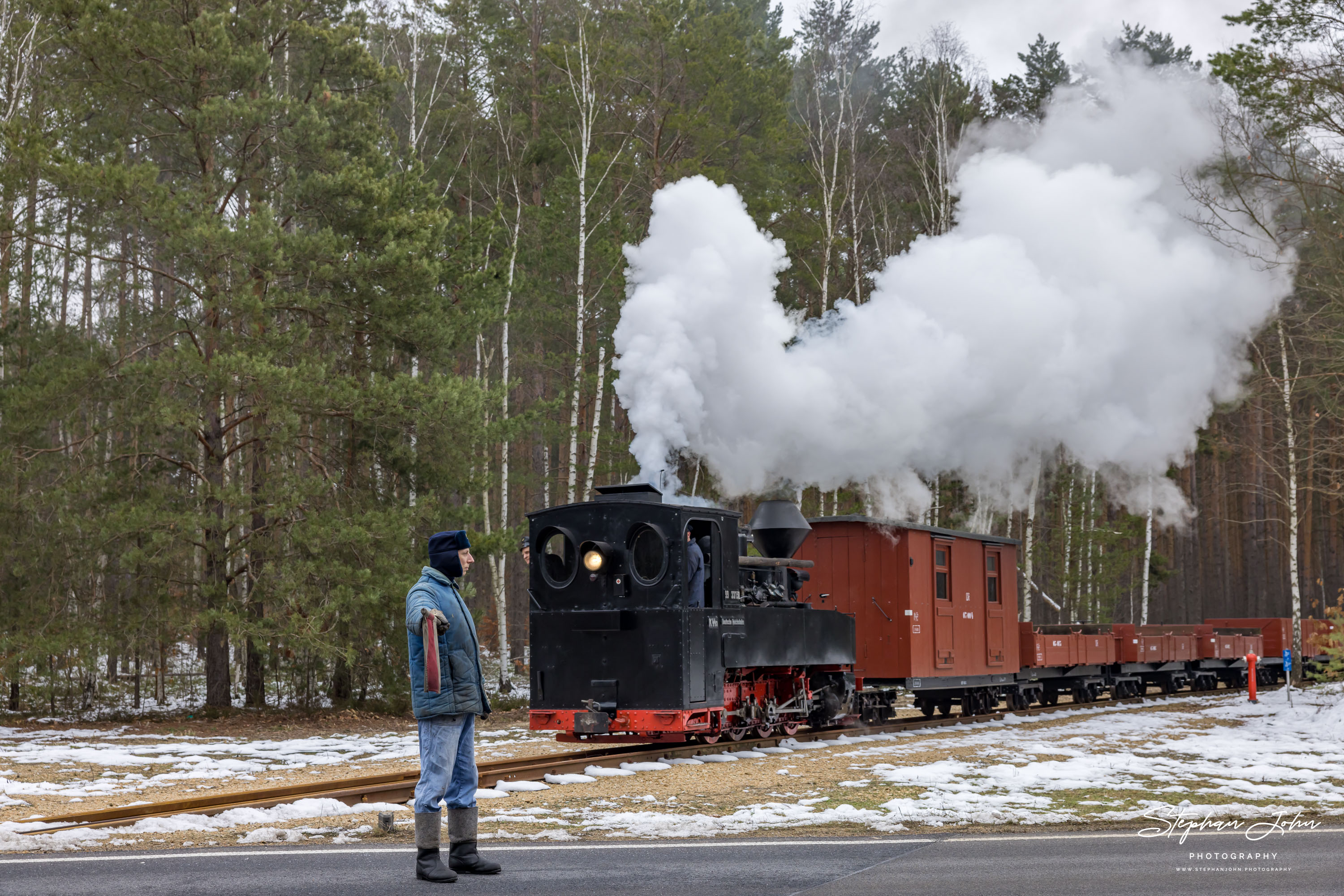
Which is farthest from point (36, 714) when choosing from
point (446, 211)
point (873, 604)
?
point (873, 604)

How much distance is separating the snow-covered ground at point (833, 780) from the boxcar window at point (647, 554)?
1.92 meters

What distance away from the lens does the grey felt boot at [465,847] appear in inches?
265

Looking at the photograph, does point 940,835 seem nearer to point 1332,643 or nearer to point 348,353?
point 1332,643

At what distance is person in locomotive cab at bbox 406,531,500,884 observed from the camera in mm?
6773

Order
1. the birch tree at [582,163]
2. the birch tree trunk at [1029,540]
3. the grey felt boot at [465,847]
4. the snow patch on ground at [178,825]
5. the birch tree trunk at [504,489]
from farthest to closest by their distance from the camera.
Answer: the birch tree trunk at [1029,540], the birch tree at [582,163], the birch tree trunk at [504,489], the snow patch on ground at [178,825], the grey felt boot at [465,847]

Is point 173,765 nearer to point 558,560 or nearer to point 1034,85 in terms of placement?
point 558,560

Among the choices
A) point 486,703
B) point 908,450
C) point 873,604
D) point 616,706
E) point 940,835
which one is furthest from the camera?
point 908,450

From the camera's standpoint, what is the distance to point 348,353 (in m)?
20.9

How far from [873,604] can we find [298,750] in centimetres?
778

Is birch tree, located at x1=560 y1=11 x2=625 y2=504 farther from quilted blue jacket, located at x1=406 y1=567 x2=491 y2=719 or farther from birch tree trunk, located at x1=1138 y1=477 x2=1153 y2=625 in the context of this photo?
birch tree trunk, located at x1=1138 y1=477 x2=1153 y2=625

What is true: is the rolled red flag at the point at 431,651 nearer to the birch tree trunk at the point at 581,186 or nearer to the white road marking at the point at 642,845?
the white road marking at the point at 642,845

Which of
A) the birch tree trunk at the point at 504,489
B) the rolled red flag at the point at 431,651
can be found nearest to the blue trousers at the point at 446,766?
the rolled red flag at the point at 431,651

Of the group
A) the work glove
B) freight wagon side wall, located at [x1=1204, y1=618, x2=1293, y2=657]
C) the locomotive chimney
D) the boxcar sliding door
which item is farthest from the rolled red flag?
freight wagon side wall, located at [x1=1204, y1=618, x2=1293, y2=657]

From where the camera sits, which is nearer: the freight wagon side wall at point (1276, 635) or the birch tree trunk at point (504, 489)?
the birch tree trunk at point (504, 489)
